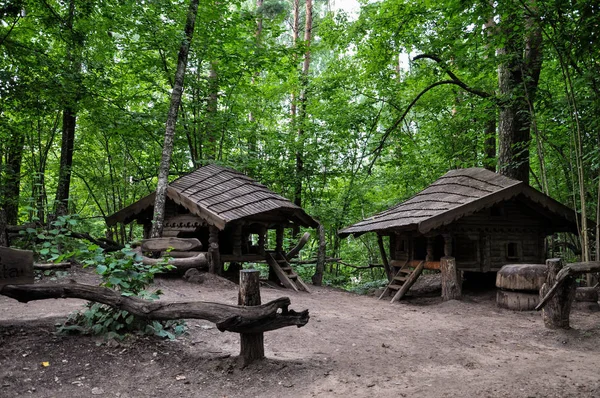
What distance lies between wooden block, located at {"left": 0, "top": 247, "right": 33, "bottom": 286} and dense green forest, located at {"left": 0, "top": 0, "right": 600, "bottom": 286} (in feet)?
4.79

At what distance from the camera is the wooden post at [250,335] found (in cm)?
463

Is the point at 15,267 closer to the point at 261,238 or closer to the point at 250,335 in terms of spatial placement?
the point at 250,335

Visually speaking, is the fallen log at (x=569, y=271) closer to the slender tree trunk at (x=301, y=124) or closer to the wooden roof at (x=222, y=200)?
the wooden roof at (x=222, y=200)

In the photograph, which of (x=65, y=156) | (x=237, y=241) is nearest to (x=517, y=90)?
(x=237, y=241)

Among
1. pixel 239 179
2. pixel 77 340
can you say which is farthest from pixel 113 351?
pixel 239 179

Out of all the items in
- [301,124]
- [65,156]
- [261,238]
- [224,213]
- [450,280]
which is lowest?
[450,280]

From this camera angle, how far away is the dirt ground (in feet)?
13.1

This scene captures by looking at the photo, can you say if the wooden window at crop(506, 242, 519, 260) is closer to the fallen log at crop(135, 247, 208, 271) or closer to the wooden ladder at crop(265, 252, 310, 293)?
the wooden ladder at crop(265, 252, 310, 293)

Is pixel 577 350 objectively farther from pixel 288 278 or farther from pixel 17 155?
pixel 17 155

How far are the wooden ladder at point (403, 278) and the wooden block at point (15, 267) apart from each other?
8364 mm

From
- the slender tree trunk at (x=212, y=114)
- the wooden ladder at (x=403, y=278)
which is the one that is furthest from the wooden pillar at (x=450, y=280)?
the slender tree trunk at (x=212, y=114)

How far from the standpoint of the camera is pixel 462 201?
32.2ft

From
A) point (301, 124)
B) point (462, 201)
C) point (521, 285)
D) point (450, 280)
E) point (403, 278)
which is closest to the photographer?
point (521, 285)

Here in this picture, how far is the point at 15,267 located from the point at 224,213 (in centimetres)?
636
